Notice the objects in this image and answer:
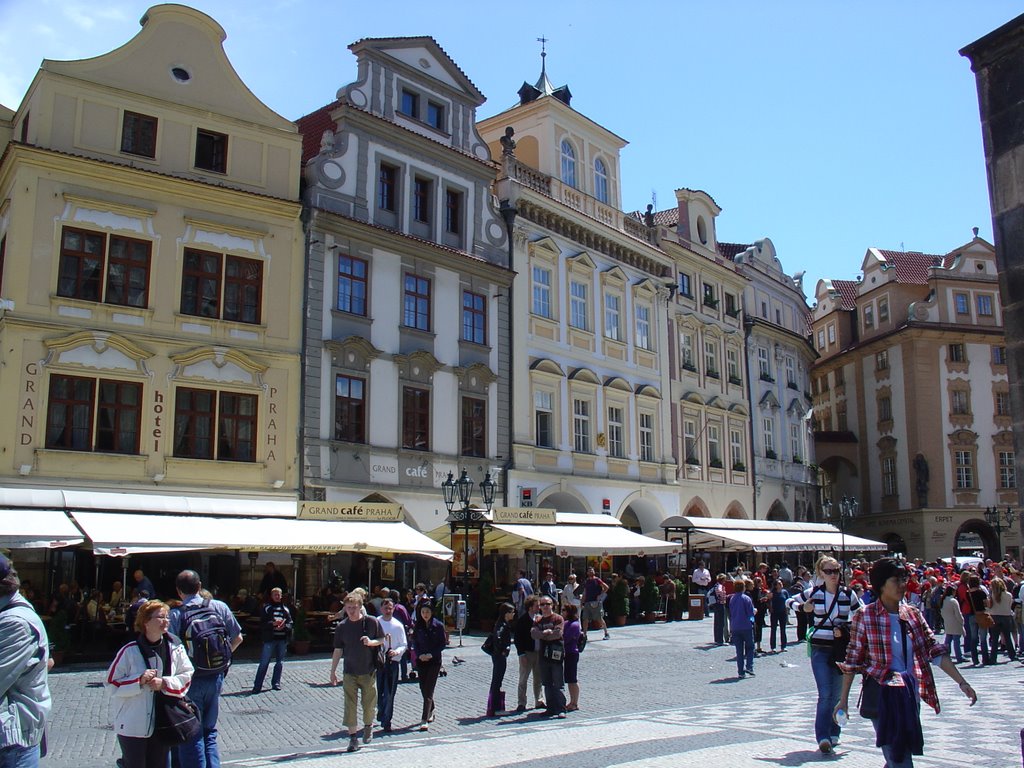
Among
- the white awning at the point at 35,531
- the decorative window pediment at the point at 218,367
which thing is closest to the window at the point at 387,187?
the decorative window pediment at the point at 218,367

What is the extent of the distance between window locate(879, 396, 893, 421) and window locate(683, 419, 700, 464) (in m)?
20.4

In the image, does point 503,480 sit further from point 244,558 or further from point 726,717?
point 726,717

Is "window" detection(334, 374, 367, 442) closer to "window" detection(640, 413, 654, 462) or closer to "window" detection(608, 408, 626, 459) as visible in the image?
"window" detection(608, 408, 626, 459)

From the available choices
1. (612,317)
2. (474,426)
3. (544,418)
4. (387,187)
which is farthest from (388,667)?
(612,317)

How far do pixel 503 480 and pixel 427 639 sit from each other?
17.5 metres

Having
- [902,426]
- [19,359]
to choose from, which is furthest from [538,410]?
[902,426]

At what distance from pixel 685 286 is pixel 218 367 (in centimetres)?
2222

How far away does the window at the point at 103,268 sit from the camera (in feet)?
74.3

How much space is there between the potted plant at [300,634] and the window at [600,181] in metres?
21.1

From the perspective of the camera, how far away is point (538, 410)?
107ft

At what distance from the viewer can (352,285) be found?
89.7 ft

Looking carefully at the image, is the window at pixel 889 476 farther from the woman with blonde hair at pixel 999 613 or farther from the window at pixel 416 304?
the woman with blonde hair at pixel 999 613

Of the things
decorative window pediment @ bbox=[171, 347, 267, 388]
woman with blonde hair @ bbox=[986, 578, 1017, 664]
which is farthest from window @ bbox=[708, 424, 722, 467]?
decorative window pediment @ bbox=[171, 347, 267, 388]

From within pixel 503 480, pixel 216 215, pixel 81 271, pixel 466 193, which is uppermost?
pixel 466 193
